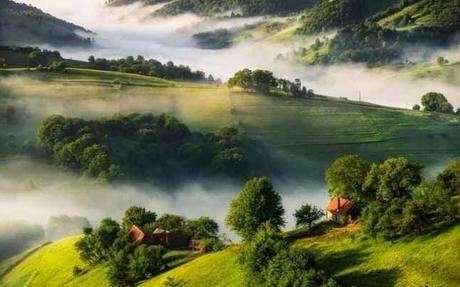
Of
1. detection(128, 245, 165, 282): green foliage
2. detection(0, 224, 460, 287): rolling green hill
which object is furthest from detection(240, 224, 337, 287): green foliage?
detection(128, 245, 165, 282): green foliage

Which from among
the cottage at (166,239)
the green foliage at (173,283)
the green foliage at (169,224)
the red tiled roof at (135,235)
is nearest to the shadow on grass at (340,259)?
the green foliage at (173,283)

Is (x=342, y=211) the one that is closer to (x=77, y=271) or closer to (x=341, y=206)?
(x=341, y=206)

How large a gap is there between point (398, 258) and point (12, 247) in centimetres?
10435

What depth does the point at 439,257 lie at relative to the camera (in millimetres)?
77938

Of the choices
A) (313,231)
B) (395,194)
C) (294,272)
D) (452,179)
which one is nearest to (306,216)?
(313,231)

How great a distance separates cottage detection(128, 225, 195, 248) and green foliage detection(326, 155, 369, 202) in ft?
90.6

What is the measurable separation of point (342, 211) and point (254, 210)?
13613 millimetres

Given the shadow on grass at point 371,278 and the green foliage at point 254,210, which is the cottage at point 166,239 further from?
the shadow on grass at point 371,278

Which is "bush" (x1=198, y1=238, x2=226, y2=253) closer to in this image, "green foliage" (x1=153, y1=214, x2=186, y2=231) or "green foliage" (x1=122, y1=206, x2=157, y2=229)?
"green foliage" (x1=153, y1=214, x2=186, y2=231)

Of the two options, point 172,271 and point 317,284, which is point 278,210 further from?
point 317,284

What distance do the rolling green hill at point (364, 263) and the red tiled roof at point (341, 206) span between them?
522 centimetres

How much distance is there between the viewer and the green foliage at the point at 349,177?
349 feet

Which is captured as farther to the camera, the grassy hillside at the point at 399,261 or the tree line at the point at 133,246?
the tree line at the point at 133,246

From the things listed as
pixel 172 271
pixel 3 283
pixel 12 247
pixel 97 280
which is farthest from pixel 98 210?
pixel 172 271
